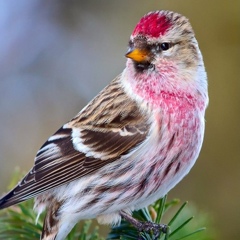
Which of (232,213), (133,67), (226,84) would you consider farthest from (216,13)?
(133,67)

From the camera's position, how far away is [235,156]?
156 inches

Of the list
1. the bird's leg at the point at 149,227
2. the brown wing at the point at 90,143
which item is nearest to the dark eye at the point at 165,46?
the brown wing at the point at 90,143

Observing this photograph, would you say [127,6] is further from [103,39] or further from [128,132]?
[128,132]

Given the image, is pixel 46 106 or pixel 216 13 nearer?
pixel 216 13

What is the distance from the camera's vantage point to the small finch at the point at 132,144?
2539 mm

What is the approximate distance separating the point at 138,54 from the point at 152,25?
11 centimetres

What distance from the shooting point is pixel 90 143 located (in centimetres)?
265

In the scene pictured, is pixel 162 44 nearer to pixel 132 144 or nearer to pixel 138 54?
pixel 138 54

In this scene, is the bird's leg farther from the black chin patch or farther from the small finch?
the black chin patch

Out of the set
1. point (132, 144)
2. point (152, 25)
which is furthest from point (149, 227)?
point (152, 25)

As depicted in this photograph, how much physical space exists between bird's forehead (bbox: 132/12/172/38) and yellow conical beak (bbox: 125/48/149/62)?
6 cm

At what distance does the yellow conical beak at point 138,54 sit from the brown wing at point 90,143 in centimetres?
18

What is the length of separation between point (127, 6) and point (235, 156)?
3.75 feet

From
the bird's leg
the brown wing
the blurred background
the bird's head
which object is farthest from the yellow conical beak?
the blurred background
